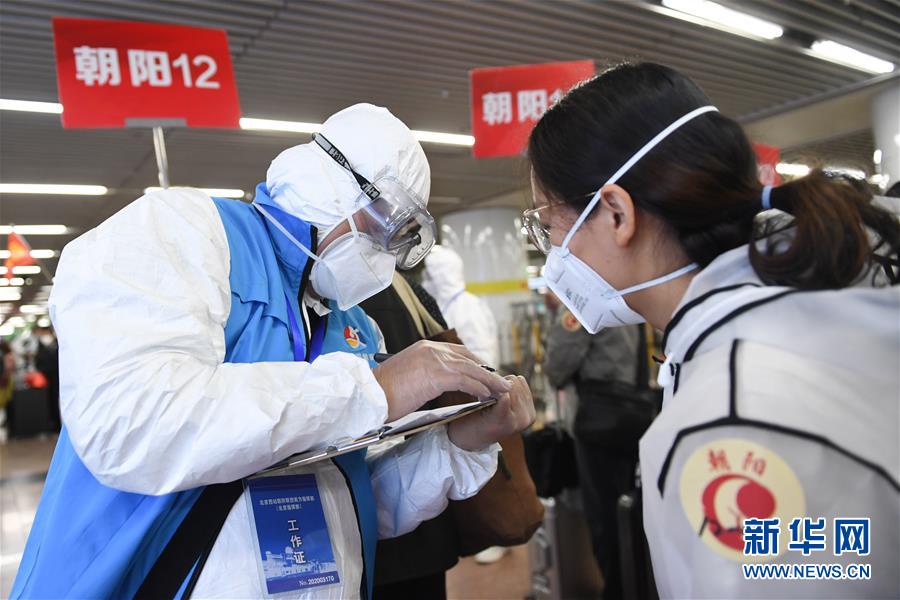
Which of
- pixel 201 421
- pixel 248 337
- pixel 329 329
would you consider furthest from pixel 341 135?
pixel 201 421

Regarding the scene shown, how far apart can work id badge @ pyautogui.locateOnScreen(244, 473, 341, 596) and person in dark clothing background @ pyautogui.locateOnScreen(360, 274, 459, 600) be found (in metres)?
0.59

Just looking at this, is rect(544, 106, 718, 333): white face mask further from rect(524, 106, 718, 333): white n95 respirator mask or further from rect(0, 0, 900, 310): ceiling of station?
rect(0, 0, 900, 310): ceiling of station

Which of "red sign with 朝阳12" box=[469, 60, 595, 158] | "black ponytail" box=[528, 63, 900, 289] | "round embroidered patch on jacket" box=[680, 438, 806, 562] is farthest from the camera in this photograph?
"red sign with 朝阳12" box=[469, 60, 595, 158]

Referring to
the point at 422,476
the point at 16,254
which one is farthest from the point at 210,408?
the point at 16,254

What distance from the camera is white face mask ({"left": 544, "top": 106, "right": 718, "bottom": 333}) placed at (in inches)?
48.3

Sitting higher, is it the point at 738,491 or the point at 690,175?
the point at 690,175

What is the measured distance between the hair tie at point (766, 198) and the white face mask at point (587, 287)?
5.8 inches

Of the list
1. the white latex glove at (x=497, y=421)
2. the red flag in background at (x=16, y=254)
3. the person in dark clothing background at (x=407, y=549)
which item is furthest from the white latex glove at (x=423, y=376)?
the red flag in background at (x=16, y=254)

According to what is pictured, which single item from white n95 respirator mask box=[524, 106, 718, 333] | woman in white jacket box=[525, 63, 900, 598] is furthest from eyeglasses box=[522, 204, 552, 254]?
woman in white jacket box=[525, 63, 900, 598]

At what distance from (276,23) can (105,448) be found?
5.57 metres

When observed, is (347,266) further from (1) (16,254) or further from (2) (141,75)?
(1) (16,254)

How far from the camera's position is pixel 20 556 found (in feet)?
17.0

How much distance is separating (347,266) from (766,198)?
0.91 meters

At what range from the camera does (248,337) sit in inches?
51.1
